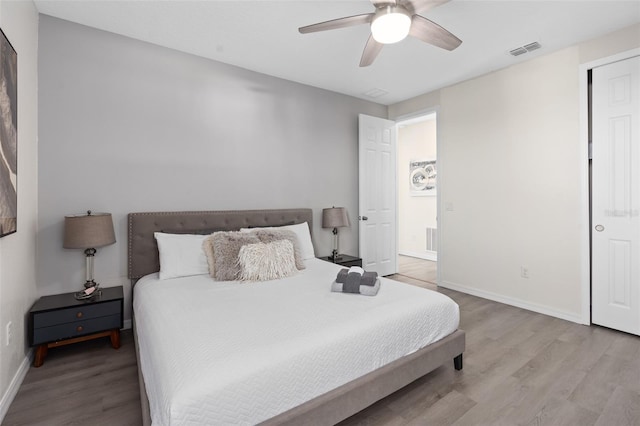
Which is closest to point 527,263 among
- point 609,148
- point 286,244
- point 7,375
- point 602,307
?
point 602,307

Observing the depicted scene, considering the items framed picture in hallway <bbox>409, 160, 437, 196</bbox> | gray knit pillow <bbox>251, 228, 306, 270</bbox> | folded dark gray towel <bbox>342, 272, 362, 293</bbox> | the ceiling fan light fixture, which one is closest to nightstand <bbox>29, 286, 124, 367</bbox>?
gray knit pillow <bbox>251, 228, 306, 270</bbox>

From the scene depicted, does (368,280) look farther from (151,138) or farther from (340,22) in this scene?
(151,138)

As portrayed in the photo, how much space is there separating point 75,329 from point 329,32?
10.4ft

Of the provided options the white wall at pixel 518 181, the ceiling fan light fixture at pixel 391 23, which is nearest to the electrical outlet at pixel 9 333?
the ceiling fan light fixture at pixel 391 23

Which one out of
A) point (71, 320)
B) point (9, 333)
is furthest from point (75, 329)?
point (9, 333)

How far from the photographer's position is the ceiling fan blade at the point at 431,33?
2.06m

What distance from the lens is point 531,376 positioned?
2.12 meters

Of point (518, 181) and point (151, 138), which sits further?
point (518, 181)

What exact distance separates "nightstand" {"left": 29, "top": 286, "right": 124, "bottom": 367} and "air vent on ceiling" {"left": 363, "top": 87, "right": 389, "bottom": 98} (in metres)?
3.78

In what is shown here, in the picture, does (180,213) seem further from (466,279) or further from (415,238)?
(415,238)

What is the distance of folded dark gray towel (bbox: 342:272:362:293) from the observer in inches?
86.1

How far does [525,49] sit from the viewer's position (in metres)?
3.10

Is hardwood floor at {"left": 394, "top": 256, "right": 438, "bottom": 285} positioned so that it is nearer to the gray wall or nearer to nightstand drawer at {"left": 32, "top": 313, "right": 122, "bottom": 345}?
the gray wall

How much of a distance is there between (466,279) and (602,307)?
53.4 inches
